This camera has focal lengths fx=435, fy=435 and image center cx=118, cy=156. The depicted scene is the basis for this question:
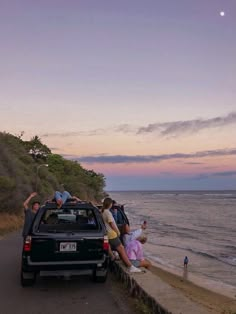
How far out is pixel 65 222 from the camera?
10.1m

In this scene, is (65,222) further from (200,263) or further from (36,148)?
(36,148)

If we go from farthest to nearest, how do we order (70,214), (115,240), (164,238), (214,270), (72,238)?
(164,238) < (214,270) < (70,214) < (115,240) < (72,238)

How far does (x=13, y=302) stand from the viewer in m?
7.57

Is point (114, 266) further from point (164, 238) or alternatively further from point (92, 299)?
point (164, 238)

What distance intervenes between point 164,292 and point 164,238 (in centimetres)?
2859

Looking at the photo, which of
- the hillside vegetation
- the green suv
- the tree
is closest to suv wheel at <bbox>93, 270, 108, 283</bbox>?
the green suv

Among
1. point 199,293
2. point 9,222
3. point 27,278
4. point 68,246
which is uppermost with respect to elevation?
point 68,246

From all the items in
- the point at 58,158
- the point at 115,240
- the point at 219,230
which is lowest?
the point at 219,230

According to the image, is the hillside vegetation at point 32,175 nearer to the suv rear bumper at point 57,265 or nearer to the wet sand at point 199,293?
the wet sand at point 199,293

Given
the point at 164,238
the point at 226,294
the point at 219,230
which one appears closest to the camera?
the point at 226,294

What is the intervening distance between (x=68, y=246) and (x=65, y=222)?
194cm

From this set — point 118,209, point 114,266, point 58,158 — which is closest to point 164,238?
point 118,209

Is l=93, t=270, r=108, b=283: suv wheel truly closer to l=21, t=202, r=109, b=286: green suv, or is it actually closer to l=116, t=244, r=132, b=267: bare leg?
l=21, t=202, r=109, b=286: green suv

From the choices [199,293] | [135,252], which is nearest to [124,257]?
[135,252]
